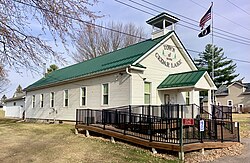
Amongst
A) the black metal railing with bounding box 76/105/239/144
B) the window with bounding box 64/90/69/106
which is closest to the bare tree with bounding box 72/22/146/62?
the window with bounding box 64/90/69/106

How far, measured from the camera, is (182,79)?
1499 cm

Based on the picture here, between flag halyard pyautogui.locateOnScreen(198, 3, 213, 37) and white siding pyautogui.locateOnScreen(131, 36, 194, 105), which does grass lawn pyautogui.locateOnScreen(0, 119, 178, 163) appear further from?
flag halyard pyautogui.locateOnScreen(198, 3, 213, 37)

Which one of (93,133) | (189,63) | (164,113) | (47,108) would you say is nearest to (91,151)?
(93,133)

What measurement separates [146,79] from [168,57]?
9.00 feet

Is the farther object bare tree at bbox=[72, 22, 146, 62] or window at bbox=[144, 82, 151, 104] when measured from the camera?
bare tree at bbox=[72, 22, 146, 62]

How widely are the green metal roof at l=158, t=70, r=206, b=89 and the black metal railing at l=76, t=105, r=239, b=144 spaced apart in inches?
102

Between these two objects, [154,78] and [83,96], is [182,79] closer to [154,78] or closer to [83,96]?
[154,78]

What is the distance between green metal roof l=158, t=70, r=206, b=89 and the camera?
563 inches

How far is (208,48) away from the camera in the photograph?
2229 inches

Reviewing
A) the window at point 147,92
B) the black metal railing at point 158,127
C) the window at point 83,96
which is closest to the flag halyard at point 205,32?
the window at point 147,92

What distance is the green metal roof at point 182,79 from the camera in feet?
46.9

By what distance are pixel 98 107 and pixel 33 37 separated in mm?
9010

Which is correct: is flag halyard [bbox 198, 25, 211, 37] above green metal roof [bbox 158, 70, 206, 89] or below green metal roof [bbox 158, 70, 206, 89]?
above

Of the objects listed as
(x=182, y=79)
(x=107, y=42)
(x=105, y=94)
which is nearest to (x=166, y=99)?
(x=182, y=79)
